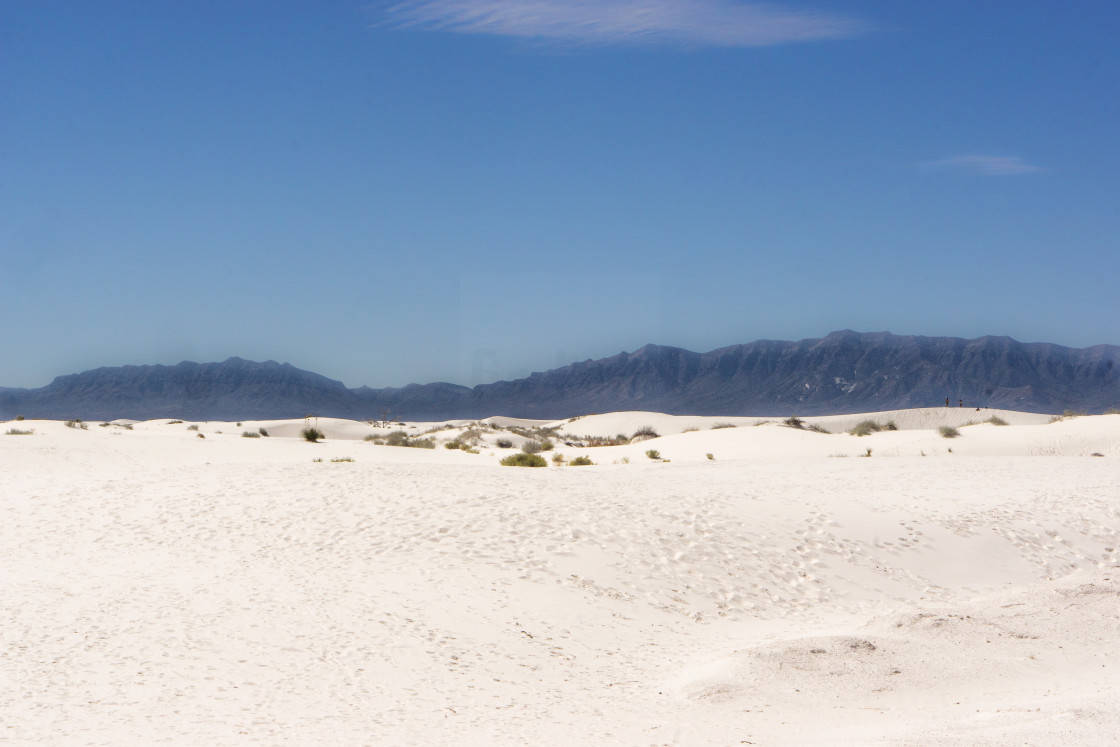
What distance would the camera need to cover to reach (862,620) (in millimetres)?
10031

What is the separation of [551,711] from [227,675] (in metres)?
2.63

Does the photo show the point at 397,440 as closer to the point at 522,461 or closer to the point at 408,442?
the point at 408,442

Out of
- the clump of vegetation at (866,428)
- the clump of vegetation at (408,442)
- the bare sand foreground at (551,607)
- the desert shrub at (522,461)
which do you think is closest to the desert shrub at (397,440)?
the clump of vegetation at (408,442)

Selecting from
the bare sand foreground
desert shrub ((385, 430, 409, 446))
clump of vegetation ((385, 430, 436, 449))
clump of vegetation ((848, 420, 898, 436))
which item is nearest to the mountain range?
clump of vegetation ((848, 420, 898, 436))

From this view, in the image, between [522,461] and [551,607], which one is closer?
[551,607]

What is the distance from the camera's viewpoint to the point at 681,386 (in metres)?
125

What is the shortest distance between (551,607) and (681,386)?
382 feet

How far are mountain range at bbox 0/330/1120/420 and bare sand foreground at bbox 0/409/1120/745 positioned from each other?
95346mm

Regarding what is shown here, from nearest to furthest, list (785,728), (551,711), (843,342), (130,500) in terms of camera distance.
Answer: (785,728) < (551,711) < (130,500) < (843,342)

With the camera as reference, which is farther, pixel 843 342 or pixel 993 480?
pixel 843 342

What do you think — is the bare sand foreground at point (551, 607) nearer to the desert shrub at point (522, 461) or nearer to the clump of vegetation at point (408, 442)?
the desert shrub at point (522, 461)

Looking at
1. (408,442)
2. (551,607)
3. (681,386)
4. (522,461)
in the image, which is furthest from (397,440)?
(681,386)

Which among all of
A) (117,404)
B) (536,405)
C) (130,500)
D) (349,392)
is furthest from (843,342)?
(130,500)

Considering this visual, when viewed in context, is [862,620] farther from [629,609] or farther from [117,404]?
[117,404]
